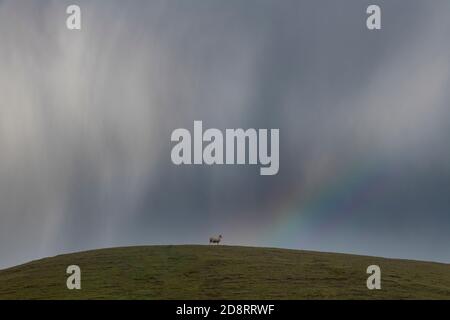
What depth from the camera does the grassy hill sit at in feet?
178

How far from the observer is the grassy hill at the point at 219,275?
5425 centimetres

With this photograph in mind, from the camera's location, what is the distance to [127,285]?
56.5m

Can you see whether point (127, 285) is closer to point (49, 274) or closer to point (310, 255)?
point (49, 274)

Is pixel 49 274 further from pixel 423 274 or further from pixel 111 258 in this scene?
pixel 423 274

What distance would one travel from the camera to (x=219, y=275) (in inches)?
2366

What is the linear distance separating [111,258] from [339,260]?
79.0 ft
